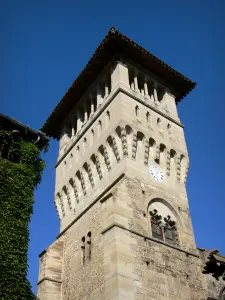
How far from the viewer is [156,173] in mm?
18203

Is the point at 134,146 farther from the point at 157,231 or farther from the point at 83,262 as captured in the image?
the point at 83,262

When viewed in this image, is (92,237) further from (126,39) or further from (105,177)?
(126,39)

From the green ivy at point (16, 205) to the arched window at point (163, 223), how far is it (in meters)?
5.08

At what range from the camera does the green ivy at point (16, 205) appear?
11773 millimetres

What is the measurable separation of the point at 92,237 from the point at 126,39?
10.3 meters

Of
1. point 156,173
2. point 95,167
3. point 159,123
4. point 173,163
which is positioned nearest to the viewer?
point 156,173

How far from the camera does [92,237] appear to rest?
1694cm

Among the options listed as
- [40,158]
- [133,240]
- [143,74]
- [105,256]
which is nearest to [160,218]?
[133,240]

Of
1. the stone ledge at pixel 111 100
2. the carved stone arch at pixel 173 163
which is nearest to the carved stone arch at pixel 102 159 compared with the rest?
the stone ledge at pixel 111 100

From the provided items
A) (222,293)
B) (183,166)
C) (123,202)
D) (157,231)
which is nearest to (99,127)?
(183,166)

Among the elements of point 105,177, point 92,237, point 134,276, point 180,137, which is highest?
point 180,137

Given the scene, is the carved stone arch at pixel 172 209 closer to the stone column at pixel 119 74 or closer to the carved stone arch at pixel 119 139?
the carved stone arch at pixel 119 139

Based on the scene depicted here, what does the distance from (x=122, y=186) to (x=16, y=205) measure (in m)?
4.67

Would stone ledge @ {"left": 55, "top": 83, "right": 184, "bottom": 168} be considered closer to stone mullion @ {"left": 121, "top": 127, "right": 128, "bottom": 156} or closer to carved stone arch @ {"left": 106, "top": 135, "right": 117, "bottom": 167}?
carved stone arch @ {"left": 106, "top": 135, "right": 117, "bottom": 167}
